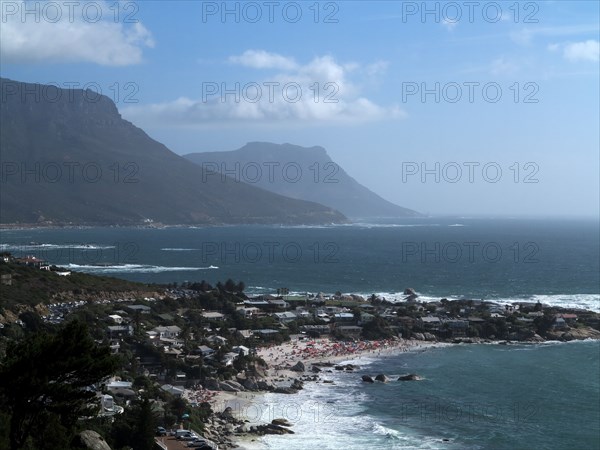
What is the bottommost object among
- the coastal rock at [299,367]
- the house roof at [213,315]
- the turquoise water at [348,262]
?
the coastal rock at [299,367]

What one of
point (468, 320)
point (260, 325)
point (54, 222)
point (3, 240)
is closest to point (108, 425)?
point (260, 325)

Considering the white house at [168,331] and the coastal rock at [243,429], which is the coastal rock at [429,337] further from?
the coastal rock at [243,429]

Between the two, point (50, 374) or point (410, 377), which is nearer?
point (50, 374)

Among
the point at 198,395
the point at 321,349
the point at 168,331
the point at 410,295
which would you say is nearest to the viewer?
the point at 198,395

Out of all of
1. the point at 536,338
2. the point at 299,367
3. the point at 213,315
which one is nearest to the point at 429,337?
the point at 536,338

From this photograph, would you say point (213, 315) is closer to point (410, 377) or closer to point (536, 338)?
point (410, 377)

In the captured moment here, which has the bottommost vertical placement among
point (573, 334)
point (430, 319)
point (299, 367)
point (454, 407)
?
point (454, 407)

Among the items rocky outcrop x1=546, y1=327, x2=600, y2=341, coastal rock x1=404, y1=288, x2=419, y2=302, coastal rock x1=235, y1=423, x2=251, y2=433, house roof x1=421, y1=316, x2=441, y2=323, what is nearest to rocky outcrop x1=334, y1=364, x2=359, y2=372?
coastal rock x1=235, y1=423, x2=251, y2=433

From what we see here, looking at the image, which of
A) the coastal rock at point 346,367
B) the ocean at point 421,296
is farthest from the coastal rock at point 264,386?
the coastal rock at point 346,367
